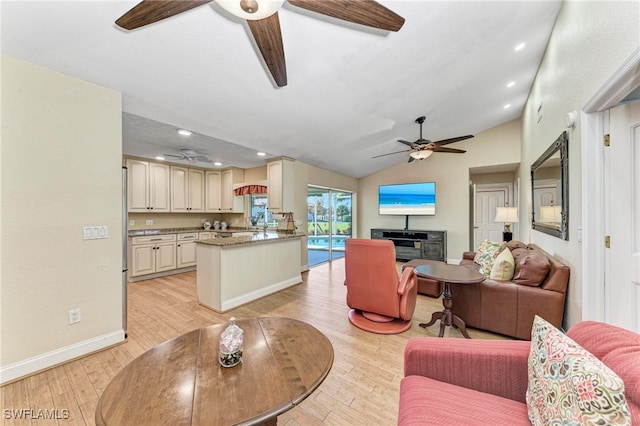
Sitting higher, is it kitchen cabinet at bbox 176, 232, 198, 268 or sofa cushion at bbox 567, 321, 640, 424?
sofa cushion at bbox 567, 321, 640, 424

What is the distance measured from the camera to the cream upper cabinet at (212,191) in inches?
231

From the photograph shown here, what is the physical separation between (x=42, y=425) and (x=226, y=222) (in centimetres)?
514

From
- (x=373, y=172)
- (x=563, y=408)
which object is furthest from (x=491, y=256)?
(x=373, y=172)

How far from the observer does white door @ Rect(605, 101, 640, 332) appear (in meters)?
1.54

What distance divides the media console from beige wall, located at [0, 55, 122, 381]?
5468mm

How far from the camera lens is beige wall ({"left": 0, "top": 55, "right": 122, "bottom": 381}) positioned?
6.05 feet

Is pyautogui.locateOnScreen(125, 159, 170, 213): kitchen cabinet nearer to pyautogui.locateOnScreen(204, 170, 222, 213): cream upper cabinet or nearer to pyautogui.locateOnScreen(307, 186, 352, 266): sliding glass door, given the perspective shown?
pyautogui.locateOnScreen(204, 170, 222, 213): cream upper cabinet

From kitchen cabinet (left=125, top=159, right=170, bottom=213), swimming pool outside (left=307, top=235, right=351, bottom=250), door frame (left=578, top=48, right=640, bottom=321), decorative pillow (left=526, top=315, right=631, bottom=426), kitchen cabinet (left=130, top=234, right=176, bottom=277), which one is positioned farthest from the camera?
swimming pool outside (left=307, top=235, right=351, bottom=250)

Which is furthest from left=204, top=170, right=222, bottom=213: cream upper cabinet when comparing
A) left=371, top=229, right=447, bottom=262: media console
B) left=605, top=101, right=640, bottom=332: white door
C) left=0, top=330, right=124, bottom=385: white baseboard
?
left=605, top=101, right=640, bottom=332: white door

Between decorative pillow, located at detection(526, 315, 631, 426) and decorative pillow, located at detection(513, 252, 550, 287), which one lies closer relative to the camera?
decorative pillow, located at detection(526, 315, 631, 426)

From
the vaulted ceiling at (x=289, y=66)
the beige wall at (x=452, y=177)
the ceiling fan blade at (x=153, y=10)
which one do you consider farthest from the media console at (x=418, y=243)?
the ceiling fan blade at (x=153, y=10)

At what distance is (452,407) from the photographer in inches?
39.0

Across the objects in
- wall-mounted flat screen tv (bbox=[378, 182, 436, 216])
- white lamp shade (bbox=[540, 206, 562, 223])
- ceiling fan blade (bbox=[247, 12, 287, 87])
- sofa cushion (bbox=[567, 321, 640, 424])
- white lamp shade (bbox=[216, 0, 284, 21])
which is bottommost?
sofa cushion (bbox=[567, 321, 640, 424])

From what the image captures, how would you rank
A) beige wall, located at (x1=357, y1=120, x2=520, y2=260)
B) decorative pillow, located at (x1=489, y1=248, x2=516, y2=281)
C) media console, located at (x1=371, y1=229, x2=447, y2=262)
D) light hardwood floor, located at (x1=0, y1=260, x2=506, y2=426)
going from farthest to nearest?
media console, located at (x1=371, y1=229, x2=447, y2=262)
beige wall, located at (x1=357, y1=120, x2=520, y2=260)
decorative pillow, located at (x1=489, y1=248, x2=516, y2=281)
light hardwood floor, located at (x1=0, y1=260, x2=506, y2=426)
